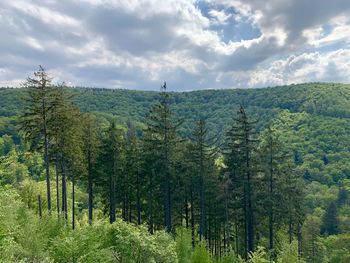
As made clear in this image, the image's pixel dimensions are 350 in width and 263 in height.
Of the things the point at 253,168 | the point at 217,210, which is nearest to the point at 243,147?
the point at 253,168

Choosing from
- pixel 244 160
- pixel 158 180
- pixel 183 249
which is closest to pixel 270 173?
pixel 244 160

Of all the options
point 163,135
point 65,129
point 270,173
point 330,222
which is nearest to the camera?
point 65,129

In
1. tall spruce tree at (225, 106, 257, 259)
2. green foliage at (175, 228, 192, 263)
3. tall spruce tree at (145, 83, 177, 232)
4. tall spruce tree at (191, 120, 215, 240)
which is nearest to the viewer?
green foliage at (175, 228, 192, 263)

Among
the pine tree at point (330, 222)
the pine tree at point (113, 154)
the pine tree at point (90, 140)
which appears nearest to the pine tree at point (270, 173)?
the pine tree at point (113, 154)

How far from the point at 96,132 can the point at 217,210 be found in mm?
17527

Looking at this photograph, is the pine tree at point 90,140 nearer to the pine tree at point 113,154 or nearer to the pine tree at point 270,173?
the pine tree at point 113,154

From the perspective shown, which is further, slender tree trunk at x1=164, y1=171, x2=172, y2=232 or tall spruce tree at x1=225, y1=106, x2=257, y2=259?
slender tree trunk at x1=164, y1=171, x2=172, y2=232

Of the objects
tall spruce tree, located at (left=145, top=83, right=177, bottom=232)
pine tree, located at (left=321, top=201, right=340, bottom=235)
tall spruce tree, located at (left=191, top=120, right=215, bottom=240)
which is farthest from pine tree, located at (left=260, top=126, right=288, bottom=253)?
pine tree, located at (left=321, top=201, right=340, bottom=235)

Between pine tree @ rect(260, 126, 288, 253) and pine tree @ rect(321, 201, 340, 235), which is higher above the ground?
pine tree @ rect(260, 126, 288, 253)

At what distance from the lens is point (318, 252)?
68625 millimetres

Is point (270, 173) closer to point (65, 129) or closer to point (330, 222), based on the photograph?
point (65, 129)

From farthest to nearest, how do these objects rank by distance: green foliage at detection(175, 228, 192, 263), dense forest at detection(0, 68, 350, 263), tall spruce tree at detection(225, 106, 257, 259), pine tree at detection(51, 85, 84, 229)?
tall spruce tree at detection(225, 106, 257, 259) < pine tree at detection(51, 85, 84, 229) < green foliage at detection(175, 228, 192, 263) < dense forest at detection(0, 68, 350, 263)

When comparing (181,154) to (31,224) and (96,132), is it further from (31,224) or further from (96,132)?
(31,224)

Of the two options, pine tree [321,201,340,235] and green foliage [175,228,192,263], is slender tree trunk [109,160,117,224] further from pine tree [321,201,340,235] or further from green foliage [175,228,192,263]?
pine tree [321,201,340,235]
